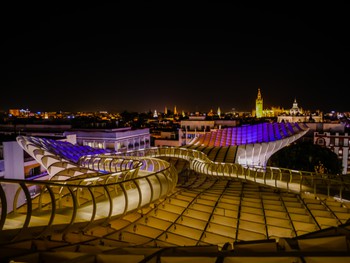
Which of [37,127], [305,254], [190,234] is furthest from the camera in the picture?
[37,127]

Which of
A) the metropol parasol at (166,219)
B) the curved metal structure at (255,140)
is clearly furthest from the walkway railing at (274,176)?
the curved metal structure at (255,140)

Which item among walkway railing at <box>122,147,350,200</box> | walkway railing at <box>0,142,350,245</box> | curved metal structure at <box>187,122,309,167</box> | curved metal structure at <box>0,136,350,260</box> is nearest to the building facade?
curved metal structure at <box>187,122,309,167</box>

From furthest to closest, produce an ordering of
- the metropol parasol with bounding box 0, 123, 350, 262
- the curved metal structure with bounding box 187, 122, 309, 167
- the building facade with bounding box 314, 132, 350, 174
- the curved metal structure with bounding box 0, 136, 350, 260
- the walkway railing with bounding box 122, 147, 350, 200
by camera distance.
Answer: the building facade with bounding box 314, 132, 350, 174 < the curved metal structure with bounding box 187, 122, 309, 167 < the walkway railing with bounding box 122, 147, 350, 200 < the curved metal structure with bounding box 0, 136, 350, 260 < the metropol parasol with bounding box 0, 123, 350, 262

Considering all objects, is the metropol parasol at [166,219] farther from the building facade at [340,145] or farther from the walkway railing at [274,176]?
the building facade at [340,145]

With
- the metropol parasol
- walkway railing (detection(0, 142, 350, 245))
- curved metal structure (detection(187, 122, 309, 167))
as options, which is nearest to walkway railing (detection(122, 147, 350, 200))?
walkway railing (detection(0, 142, 350, 245))

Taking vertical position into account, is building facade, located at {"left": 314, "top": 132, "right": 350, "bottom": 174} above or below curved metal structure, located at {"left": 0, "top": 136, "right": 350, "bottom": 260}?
below

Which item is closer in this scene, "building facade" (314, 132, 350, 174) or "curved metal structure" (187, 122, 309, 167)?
"curved metal structure" (187, 122, 309, 167)

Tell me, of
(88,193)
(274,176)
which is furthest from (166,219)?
(274,176)

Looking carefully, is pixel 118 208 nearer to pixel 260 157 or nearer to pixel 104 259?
pixel 104 259

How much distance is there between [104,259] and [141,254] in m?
0.56

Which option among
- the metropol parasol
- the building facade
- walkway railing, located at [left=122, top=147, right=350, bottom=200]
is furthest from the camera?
the building facade

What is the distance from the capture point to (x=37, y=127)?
5722 centimetres

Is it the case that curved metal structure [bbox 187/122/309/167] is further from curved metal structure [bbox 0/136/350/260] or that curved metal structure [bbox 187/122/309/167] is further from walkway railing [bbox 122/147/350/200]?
curved metal structure [bbox 0/136/350/260]

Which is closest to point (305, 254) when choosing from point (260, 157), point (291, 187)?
point (291, 187)
